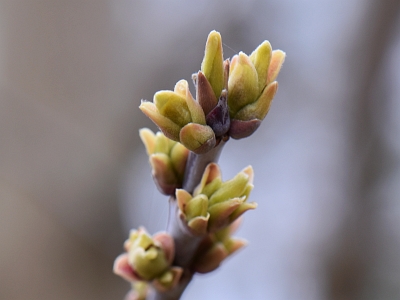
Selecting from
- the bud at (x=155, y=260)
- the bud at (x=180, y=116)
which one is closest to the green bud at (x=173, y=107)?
the bud at (x=180, y=116)

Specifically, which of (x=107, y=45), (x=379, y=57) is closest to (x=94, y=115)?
(x=107, y=45)

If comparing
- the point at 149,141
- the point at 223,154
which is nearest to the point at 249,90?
the point at 149,141

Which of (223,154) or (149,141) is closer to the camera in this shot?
(149,141)

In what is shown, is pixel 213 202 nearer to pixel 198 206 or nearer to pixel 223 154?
pixel 198 206

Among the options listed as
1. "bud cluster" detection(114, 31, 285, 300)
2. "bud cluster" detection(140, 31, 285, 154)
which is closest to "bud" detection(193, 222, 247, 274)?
"bud cluster" detection(114, 31, 285, 300)

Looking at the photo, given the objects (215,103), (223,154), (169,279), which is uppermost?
(223,154)

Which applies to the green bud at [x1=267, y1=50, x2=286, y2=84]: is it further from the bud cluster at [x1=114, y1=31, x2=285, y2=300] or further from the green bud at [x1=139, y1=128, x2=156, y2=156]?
the green bud at [x1=139, y1=128, x2=156, y2=156]

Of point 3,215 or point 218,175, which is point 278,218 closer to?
point 3,215

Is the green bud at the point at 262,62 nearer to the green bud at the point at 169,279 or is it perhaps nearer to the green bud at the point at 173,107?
the green bud at the point at 173,107
